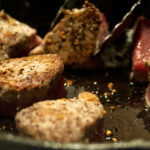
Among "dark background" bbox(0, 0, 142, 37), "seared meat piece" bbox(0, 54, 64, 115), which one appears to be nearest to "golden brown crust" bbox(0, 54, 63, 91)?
"seared meat piece" bbox(0, 54, 64, 115)

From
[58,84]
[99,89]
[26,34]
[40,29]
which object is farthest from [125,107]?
[40,29]

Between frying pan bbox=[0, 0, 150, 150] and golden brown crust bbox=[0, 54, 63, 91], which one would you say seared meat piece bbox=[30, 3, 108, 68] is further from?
golden brown crust bbox=[0, 54, 63, 91]

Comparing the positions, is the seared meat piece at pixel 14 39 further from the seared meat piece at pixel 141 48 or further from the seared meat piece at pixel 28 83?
the seared meat piece at pixel 141 48

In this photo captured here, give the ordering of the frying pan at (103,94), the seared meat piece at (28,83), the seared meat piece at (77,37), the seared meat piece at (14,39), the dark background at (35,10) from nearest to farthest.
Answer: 1. the frying pan at (103,94)
2. the seared meat piece at (28,83)
3. the seared meat piece at (14,39)
4. the seared meat piece at (77,37)
5. the dark background at (35,10)

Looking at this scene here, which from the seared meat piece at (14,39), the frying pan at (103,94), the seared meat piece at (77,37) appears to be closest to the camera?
the frying pan at (103,94)

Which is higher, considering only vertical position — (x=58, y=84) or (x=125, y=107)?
(x=58, y=84)

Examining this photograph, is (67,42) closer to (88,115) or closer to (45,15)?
(45,15)

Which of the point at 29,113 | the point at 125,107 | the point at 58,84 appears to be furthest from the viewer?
the point at 125,107

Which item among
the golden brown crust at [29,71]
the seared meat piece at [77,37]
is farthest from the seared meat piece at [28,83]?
the seared meat piece at [77,37]
